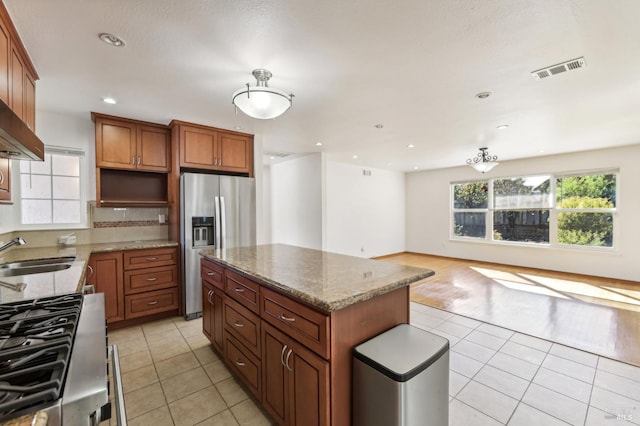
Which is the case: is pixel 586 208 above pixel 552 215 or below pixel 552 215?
above

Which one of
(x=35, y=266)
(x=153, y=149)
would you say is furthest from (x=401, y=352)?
(x=153, y=149)

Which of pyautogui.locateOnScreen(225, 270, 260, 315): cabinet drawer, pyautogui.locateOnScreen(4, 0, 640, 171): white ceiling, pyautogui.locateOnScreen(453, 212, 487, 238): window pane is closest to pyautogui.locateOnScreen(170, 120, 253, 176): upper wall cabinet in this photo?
pyautogui.locateOnScreen(4, 0, 640, 171): white ceiling

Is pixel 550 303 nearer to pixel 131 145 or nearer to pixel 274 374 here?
pixel 274 374

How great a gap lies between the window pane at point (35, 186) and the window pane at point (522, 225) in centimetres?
823

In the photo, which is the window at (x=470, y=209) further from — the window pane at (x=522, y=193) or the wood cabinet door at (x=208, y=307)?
the wood cabinet door at (x=208, y=307)

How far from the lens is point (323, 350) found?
1.29 metres

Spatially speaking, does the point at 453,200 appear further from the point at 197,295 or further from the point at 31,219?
the point at 31,219

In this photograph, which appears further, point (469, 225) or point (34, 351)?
point (469, 225)

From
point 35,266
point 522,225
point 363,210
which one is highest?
point 363,210

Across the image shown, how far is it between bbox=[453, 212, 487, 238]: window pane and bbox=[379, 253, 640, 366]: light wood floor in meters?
1.21

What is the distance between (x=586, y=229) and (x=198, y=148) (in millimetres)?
7171

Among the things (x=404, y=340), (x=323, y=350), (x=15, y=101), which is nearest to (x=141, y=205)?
(x=15, y=101)

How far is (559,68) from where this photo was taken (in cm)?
220

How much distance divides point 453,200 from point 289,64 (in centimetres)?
647
